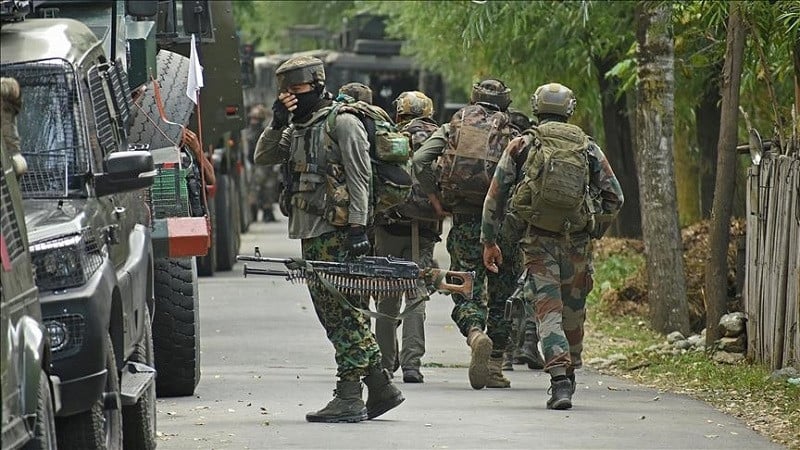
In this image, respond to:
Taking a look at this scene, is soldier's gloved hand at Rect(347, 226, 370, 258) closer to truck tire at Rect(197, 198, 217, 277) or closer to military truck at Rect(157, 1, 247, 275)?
military truck at Rect(157, 1, 247, 275)

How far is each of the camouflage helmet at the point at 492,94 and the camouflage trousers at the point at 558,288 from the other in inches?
66.9

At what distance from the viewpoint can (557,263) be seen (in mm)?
12195

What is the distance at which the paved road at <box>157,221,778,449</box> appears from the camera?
1053 cm

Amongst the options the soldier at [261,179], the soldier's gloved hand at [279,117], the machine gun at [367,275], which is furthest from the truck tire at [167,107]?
the soldier at [261,179]

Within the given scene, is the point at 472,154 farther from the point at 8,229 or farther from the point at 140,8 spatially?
the point at 8,229

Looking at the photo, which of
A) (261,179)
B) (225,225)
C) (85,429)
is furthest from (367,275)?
(261,179)

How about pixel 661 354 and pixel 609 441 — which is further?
pixel 661 354

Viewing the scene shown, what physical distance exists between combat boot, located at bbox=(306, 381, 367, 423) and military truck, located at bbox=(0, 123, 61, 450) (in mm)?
3448

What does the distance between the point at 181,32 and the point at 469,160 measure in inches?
247

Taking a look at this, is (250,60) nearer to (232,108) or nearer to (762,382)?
(232,108)

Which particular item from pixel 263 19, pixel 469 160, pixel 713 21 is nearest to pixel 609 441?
pixel 469 160

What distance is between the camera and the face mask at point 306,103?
1121 cm

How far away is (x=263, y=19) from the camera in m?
47.9

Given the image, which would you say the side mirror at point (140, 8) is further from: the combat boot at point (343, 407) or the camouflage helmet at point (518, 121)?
the combat boot at point (343, 407)
